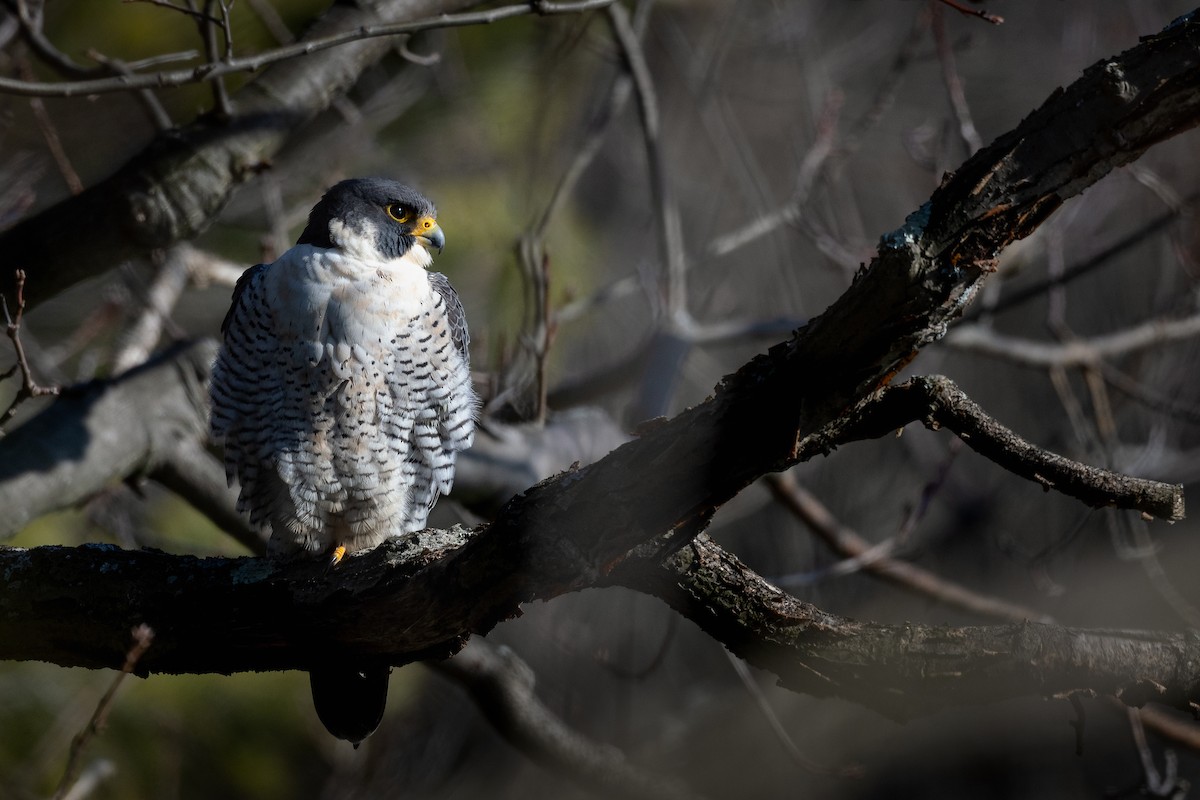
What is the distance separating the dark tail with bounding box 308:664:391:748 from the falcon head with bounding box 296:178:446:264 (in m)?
1.23

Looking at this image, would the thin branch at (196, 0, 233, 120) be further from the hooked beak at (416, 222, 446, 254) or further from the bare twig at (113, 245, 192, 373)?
the bare twig at (113, 245, 192, 373)

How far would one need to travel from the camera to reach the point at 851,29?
8648 millimetres

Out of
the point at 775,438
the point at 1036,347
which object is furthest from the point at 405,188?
the point at 1036,347

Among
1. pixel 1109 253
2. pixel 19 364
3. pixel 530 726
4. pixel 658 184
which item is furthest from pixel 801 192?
pixel 19 364

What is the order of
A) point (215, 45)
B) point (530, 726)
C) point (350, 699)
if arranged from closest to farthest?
point (350, 699) → point (215, 45) → point (530, 726)

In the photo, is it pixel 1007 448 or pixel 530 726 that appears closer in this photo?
pixel 1007 448

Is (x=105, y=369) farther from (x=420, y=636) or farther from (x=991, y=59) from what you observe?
(x=991, y=59)

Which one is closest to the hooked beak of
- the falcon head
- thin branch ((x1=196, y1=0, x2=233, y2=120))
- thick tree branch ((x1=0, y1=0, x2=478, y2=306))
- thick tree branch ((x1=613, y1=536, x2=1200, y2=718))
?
the falcon head

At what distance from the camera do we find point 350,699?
2873mm

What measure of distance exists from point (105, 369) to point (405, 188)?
2.38 meters

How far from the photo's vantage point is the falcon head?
321cm

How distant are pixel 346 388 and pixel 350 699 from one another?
0.86 m

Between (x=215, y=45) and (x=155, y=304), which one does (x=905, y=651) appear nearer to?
(x=215, y=45)

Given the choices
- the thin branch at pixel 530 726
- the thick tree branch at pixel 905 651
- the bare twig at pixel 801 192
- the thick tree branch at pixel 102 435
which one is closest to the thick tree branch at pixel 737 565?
the thick tree branch at pixel 905 651
